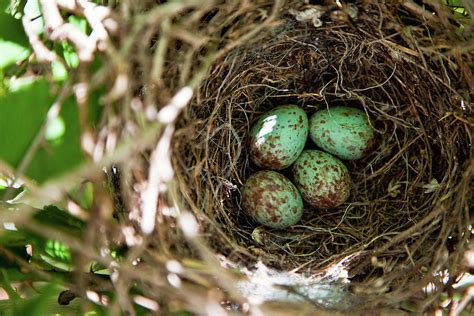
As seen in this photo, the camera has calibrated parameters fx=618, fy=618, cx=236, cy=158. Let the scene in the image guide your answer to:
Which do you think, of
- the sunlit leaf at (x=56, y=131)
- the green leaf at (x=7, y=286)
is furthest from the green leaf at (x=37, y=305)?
the sunlit leaf at (x=56, y=131)

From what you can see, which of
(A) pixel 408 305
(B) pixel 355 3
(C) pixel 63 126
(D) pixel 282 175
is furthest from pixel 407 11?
(C) pixel 63 126

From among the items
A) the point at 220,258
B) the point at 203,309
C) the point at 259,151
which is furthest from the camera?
the point at 259,151

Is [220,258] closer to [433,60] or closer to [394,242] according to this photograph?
[394,242]

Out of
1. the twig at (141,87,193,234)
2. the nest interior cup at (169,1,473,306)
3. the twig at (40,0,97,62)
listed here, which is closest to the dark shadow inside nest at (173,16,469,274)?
the nest interior cup at (169,1,473,306)

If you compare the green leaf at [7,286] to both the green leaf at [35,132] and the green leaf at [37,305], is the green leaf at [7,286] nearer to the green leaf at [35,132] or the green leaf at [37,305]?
the green leaf at [37,305]

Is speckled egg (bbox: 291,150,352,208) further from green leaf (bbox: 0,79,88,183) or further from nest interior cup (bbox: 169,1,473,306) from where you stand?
green leaf (bbox: 0,79,88,183)
